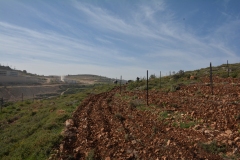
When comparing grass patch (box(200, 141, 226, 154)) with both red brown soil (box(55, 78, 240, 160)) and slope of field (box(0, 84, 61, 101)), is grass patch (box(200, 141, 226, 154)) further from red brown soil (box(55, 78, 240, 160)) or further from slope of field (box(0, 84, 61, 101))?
slope of field (box(0, 84, 61, 101))

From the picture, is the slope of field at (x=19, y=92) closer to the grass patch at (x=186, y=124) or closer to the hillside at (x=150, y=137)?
the hillside at (x=150, y=137)

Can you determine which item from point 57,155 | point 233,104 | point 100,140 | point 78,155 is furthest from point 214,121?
point 57,155

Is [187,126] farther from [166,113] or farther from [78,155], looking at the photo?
[78,155]

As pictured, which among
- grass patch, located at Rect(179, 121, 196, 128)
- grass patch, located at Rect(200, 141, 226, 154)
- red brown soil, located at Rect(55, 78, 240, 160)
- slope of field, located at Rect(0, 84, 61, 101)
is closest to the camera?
grass patch, located at Rect(200, 141, 226, 154)

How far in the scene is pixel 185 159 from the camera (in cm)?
617

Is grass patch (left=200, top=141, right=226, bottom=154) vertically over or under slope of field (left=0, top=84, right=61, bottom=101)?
over

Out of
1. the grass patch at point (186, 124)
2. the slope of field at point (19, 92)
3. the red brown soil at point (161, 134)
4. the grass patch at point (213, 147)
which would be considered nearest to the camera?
the grass patch at point (213, 147)

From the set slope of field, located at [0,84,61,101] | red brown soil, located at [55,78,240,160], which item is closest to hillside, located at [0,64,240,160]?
red brown soil, located at [55,78,240,160]

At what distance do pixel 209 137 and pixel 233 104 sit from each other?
181 inches

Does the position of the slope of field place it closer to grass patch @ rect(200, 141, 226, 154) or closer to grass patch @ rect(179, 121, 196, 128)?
grass patch @ rect(179, 121, 196, 128)

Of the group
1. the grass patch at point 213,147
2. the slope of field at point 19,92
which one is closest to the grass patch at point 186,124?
the grass patch at point 213,147

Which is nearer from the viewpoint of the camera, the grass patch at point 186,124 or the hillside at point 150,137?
the hillside at point 150,137

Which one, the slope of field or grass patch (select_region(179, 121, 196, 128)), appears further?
the slope of field

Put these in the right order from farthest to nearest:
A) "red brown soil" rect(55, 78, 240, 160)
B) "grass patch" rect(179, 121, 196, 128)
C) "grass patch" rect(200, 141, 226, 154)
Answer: "grass patch" rect(179, 121, 196, 128) < "red brown soil" rect(55, 78, 240, 160) < "grass patch" rect(200, 141, 226, 154)
